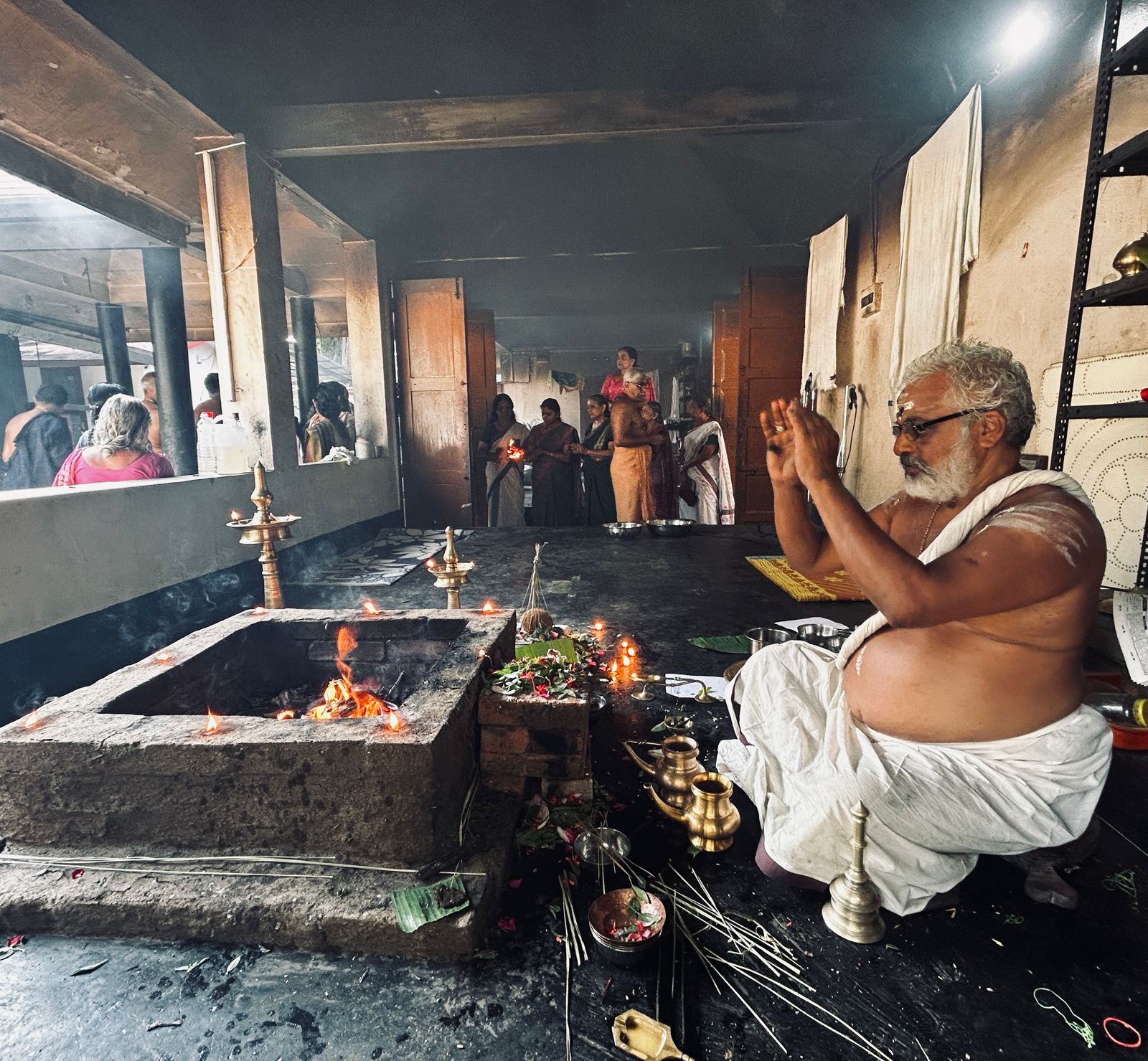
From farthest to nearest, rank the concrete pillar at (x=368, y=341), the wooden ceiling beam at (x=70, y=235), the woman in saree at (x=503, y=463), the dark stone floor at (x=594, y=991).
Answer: the woman in saree at (x=503, y=463)
the concrete pillar at (x=368, y=341)
the wooden ceiling beam at (x=70, y=235)
the dark stone floor at (x=594, y=991)

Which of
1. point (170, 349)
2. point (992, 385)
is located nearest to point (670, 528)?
point (992, 385)

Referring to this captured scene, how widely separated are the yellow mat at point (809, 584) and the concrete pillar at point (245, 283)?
4455mm

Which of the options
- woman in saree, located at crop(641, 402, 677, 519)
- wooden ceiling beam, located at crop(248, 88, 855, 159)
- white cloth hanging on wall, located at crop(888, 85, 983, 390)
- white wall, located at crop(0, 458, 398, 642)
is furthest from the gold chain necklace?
woman in saree, located at crop(641, 402, 677, 519)

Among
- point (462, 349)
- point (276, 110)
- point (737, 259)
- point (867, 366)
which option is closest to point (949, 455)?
point (867, 366)

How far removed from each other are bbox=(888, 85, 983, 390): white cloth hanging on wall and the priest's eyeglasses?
3.36m

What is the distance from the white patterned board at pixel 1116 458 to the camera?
2.87 m

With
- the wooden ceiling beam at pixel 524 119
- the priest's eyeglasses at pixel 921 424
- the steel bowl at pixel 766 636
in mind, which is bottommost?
the steel bowl at pixel 766 636

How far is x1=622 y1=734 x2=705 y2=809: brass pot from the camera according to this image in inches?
77.4

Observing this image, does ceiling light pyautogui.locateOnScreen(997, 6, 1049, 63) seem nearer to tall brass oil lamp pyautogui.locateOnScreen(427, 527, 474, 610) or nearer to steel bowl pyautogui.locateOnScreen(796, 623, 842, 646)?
steel bowl pyautogui.locateOnScreen(796, 623, 842, 646)

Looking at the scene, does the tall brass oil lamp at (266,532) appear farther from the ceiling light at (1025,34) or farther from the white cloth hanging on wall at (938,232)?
the ceiling light at (1025,34)

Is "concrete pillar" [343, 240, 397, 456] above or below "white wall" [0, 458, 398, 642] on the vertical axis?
above

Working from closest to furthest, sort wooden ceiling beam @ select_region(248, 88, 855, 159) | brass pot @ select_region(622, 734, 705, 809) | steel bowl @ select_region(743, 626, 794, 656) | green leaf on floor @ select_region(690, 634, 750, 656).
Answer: brass pot @ select_region(622, 734, 705, 809)
steel bowl @ select_region(743, 626, 794, 656)
green leaf on floor @ select_region(690, 634, 750, 656)
wooden ceiling beam @ select_region(248, 88, 855, 159)

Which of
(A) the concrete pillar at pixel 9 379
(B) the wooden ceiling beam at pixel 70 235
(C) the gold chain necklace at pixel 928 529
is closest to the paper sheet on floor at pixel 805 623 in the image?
(C) the gold chain necklace at pixel 928 529

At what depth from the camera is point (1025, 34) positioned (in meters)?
3.75
